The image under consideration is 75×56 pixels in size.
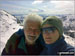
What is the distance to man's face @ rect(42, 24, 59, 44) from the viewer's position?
1.30 metres

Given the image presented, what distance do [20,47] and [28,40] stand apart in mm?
117

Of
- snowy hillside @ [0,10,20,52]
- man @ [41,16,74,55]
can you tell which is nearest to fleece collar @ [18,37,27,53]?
man @ [41,16,74,55]

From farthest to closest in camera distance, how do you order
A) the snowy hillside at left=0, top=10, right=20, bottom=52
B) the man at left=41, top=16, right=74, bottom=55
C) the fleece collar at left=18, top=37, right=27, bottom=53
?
the snowy hillside at left=0, top=10, right=20, bottom=52
the fleece collar at left=18, top=37, right=27, bottom=53
the man at left=41, top=16, right=74, bottom=55

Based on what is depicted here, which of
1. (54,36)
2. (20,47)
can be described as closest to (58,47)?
(54,36)

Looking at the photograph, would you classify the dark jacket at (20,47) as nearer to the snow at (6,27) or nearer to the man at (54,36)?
the man at (54,36)

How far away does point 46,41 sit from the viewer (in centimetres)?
134

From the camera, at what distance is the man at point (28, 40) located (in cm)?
138

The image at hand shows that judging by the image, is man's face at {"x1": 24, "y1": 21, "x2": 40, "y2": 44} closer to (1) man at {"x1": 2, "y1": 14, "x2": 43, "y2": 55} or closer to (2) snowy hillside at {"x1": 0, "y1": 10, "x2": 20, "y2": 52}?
(1) man at {"x1": 2, "y1": 14, "x2": 43, "y2": 55}

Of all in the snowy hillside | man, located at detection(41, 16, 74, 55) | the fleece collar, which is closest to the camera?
man, located at detection(41, 16, 74, 55)

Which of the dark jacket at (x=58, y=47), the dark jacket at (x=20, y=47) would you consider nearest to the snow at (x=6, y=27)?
the dark jacket at (x=20, y=47)

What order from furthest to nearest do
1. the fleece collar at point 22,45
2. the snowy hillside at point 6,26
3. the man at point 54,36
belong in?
the snowy hillside at point 6,26 < the fleece collar at point 22,45 < the man at point 54,36

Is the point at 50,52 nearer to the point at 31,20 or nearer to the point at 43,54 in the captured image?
the point at 43,54

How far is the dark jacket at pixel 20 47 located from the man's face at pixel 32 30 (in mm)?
98

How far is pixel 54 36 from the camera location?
1.31 metres
